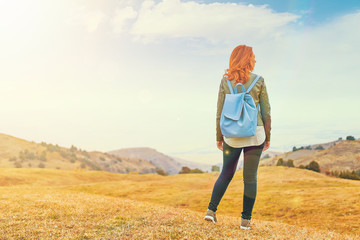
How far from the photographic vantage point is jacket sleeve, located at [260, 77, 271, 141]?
7137 millimetres

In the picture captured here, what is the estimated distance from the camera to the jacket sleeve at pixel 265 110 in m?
7.14

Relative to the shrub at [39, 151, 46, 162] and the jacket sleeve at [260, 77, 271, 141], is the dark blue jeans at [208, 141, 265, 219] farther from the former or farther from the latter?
the shrub at [39, 151, 46, 162]

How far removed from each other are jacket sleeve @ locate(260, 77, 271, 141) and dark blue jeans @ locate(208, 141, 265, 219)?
0.37 metres

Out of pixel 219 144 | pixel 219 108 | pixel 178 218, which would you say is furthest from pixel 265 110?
pixel 178 218

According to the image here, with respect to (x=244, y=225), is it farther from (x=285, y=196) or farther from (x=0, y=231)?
(x=285, y=196)

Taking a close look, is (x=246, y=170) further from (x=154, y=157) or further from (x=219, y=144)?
(x=154, y=157)

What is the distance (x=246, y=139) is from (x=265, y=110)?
883mm

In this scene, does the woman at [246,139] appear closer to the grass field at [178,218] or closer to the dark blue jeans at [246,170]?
the dark blue jeans at [246,170]

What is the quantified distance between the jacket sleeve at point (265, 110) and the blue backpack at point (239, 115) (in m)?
0.18

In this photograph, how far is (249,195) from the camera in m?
7.20

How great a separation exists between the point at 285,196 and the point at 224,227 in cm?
1009

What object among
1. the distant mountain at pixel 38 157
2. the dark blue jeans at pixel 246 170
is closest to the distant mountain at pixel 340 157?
the dark blue jeans at pixel 246 170

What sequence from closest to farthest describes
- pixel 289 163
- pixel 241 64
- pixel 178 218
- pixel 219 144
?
1. pixel 241 64
2. pixel 219 144
3. pixel 178 218
4. pixel 289 163

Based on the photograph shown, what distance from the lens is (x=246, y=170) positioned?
7.10m
